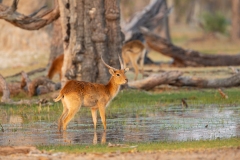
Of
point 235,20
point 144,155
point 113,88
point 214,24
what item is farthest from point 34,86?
point 214,24

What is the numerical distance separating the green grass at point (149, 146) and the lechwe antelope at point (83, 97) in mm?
2137

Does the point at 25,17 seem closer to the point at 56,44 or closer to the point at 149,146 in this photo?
the point at 56,44

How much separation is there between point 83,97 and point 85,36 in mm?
4810

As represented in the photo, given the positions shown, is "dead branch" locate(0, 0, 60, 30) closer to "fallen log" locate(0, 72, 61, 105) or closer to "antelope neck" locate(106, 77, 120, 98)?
"fallen log" locate(0, 72, 61, 105)

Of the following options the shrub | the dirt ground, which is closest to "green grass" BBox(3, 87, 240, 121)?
the dirt ground

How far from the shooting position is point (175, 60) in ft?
81.7

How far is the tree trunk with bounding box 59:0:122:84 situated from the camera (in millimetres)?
17031

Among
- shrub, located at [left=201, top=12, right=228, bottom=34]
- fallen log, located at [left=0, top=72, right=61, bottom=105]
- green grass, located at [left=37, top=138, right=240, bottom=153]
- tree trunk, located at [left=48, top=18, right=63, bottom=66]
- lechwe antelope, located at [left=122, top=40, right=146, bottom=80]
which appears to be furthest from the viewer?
shrub, located at [left=201, top=12, right=228, bottom=34]

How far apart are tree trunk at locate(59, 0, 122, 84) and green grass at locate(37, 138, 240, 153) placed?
7.13m

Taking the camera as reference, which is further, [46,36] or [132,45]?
[46,36]

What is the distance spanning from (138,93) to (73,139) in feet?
22.0

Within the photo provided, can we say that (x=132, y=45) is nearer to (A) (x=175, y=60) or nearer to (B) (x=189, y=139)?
(A) (x=175, y=60)

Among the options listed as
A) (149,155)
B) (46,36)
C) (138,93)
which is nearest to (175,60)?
(46,36)

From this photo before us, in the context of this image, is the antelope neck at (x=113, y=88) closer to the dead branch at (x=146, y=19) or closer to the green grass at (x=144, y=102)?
the green grass at (x=144, y=102)
